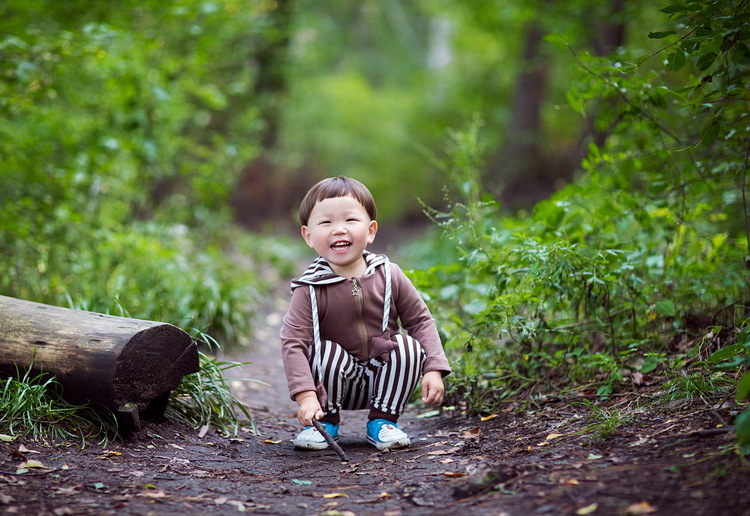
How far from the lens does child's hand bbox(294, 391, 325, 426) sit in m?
2.58

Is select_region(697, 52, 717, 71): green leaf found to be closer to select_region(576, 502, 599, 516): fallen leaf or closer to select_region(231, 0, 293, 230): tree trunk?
select_region(576, 502, 599, 516): fallen leaf

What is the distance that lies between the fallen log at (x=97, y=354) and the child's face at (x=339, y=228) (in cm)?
73

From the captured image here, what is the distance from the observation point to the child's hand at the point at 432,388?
106 inches

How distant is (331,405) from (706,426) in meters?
1.47

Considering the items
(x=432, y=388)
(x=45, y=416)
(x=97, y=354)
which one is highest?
(x=97, y=354)

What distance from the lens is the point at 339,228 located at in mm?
2754

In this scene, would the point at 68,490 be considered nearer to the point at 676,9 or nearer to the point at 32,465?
the point at 32,465

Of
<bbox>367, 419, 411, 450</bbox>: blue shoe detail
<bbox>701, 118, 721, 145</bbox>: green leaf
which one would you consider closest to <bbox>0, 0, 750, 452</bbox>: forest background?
<bbox>701, 118, 721, 145</bbox>: green leaf

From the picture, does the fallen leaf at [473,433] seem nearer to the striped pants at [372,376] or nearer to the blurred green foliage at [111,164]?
the striped pants at [372,376]

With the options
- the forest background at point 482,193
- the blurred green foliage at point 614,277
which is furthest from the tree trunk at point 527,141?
the blurred green foliage at point 614,277

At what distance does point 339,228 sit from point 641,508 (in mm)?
1568

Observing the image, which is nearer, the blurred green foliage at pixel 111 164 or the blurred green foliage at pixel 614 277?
the blurred green foliage at pixel 614 277

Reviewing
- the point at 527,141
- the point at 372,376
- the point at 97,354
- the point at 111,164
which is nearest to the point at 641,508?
the point at 372,376

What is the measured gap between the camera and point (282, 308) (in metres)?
7.02
